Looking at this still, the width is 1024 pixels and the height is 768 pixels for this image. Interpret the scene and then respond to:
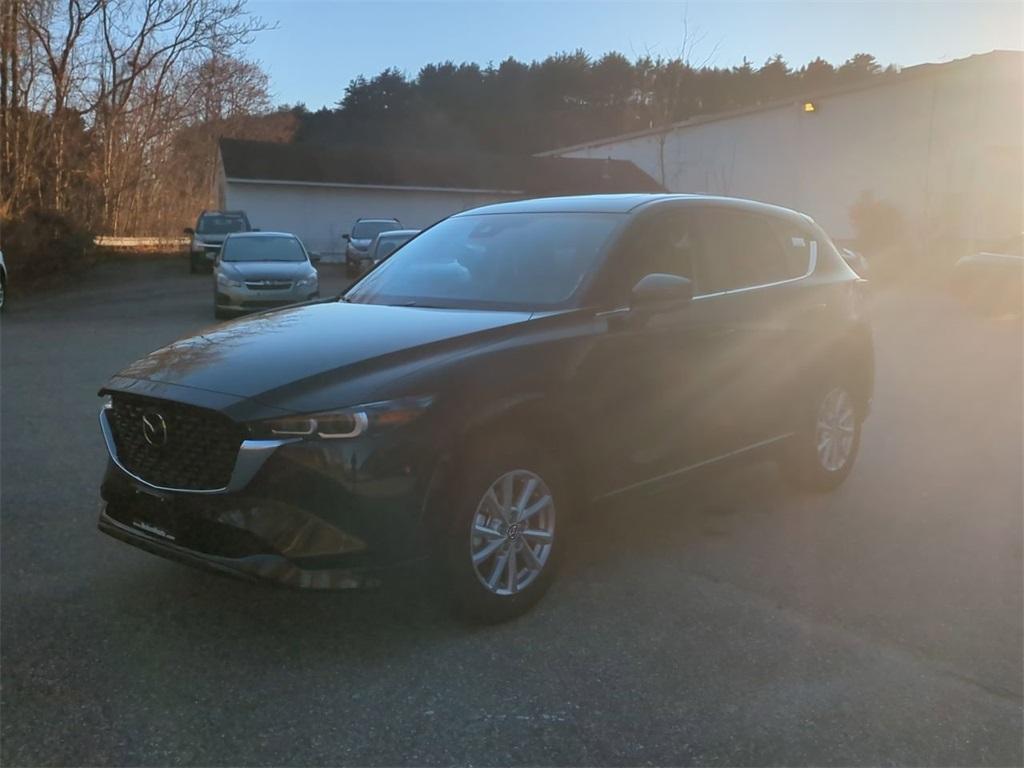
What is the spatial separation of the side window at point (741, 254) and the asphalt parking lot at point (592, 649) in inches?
55.5

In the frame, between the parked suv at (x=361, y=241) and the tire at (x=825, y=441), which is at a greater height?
the parked suv at (x=361, y=241)

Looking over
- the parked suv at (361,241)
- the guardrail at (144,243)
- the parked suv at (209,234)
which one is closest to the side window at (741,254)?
the parked suv at (361,241)

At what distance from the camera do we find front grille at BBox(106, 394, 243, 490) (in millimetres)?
3684

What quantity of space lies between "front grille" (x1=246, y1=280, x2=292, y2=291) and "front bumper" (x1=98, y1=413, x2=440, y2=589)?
1342 centimetres

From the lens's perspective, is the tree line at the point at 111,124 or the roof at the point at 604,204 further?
the tree line at the point at 111,124

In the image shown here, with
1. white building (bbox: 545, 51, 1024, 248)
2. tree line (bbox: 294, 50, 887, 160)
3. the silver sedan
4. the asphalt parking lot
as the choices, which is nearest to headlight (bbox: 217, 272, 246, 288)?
the silver sedan

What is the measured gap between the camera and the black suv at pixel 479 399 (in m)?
3.62

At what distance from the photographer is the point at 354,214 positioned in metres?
38.8

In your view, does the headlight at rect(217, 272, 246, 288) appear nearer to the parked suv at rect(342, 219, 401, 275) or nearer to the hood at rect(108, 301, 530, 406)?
the parked suv at rect(342, 219, 401, 275)

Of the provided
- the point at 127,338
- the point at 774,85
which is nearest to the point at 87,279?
the point at 127,338

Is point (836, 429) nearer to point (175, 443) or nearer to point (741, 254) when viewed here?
point (741, 254)

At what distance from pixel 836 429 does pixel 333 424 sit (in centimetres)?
387

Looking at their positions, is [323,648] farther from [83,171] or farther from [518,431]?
[83,171]

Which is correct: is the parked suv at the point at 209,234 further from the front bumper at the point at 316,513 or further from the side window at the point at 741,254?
the front bumper at the point at 316,513
